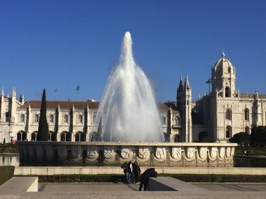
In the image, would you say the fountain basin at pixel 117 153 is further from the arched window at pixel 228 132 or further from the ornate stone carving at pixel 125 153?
the arched window at pixel 228 132

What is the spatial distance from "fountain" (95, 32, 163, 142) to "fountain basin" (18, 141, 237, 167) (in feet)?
13.5

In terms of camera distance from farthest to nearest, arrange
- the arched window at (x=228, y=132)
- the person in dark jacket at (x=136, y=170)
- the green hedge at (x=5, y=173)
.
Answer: the arched window at (x=228, y=132)
the person in dark jacket at (x=136, y=170)
the green hedge at (x=5, y=173)

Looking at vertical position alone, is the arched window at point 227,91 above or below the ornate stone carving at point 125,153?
above

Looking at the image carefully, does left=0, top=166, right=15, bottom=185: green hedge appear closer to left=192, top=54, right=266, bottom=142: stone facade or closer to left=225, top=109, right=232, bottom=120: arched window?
left=192, top=54, right=266, bottom=142: stone facade

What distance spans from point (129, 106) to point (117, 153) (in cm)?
563

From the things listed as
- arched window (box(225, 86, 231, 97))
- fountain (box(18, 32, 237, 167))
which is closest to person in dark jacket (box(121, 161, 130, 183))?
fountain (box(18, 32, 237, 167))

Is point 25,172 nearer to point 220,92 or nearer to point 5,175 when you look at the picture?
point 5,175

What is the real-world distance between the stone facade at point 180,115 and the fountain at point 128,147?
45.6 metres

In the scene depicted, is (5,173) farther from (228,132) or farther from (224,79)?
(224,79)

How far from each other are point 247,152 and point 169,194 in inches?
1408

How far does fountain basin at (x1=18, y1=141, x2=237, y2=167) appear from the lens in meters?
21.0

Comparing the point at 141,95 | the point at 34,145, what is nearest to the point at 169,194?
the point at 34,145

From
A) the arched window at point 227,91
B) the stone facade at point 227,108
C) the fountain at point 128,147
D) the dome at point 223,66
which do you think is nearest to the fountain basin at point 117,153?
the fountain at point 128,147

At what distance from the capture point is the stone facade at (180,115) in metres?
73.9
